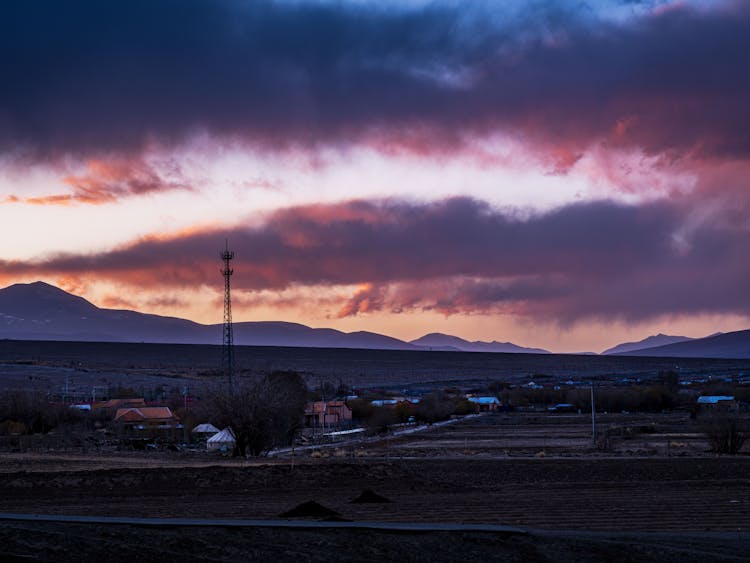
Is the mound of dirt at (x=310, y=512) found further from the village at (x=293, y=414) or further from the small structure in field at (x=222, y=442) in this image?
the small structure in field at (x=222, y=442)

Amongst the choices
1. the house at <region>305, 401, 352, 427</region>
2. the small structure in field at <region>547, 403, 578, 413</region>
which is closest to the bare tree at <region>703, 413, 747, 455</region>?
the house at <region>305, 401, 352, 427</region>

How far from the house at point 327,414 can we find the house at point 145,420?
13.5 m

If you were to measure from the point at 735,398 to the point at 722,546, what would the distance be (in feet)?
346

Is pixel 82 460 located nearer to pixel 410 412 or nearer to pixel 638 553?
pixel 638 553

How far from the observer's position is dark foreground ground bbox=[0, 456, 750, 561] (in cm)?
1834

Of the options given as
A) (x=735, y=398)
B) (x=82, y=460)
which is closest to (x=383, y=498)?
(x=82, y=460)

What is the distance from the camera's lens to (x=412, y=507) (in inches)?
1243

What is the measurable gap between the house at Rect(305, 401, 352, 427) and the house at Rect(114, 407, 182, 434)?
44.2ft

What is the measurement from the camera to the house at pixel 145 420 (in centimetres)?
7950

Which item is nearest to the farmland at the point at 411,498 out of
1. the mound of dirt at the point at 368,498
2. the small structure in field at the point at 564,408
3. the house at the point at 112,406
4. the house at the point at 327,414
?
the mound of dirt at the point at 368,498

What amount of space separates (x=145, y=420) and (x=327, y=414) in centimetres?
2044

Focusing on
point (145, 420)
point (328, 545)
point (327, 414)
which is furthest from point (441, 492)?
point (327, 414)

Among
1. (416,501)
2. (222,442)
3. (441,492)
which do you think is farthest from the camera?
(222,442)

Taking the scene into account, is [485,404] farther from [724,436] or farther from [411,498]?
[411,498]
